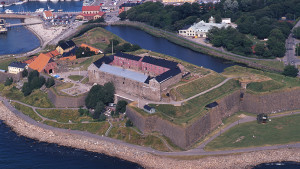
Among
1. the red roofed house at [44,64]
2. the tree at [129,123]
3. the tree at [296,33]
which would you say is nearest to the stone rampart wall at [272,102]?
the tree at [129,123]

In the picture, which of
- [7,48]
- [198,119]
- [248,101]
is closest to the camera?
[198,119]

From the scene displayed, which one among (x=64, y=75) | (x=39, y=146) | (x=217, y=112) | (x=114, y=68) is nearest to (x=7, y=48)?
(x=64, y=75)

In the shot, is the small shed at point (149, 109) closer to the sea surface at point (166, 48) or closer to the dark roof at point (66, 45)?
the sea surface at point (166, 48)

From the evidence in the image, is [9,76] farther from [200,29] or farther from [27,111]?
[200,29]

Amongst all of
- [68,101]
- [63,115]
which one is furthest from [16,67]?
[63,115]

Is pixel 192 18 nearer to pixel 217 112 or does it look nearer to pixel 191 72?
pixel 191 72

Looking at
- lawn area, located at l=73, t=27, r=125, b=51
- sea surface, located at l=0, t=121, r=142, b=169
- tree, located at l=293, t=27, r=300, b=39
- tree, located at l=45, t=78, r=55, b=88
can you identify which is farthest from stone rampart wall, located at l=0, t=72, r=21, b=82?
tree, located at l=293, t=27, r=300, b=39
